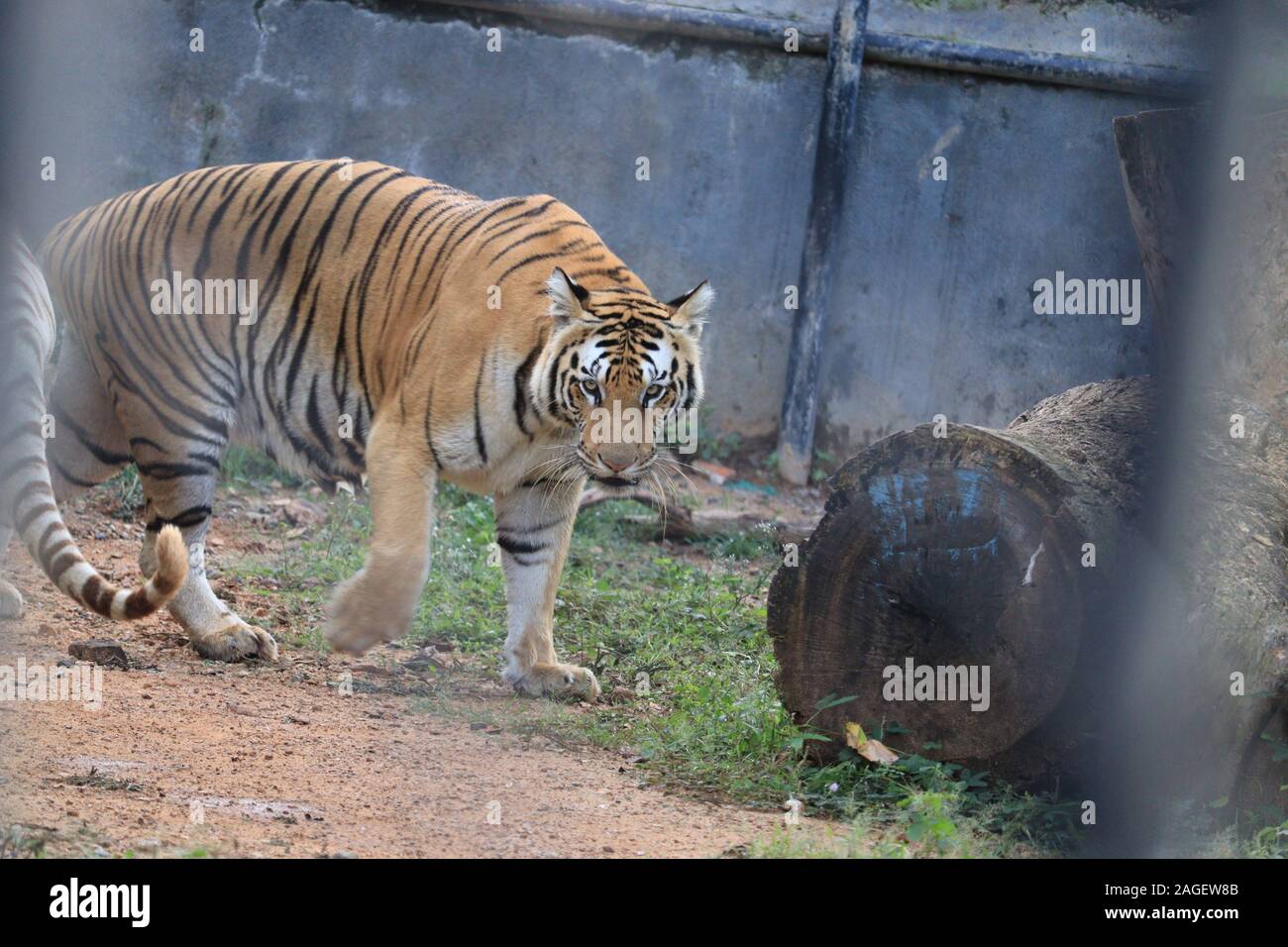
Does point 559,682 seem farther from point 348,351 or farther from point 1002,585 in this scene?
point 1002,585

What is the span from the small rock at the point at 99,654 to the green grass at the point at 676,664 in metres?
0.74

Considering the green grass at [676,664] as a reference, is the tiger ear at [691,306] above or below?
above

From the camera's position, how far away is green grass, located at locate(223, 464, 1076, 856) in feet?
11.9

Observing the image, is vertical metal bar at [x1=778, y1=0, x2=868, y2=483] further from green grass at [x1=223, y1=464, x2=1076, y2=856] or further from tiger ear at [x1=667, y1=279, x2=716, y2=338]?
tiger ear at [x1=667, y1=279, x2=716, y2=338]

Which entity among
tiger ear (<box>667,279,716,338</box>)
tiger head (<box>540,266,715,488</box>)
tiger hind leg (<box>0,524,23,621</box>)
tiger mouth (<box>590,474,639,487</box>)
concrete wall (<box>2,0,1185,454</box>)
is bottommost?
tiger hind leg (<box>0,524,23,621</box>)

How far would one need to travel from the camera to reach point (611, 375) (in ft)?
14.2

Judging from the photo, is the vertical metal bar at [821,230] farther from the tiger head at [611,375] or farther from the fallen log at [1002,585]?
the fallen log at [1002,585]

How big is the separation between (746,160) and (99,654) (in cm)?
505

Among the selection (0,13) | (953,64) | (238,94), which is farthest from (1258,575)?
(238,94)

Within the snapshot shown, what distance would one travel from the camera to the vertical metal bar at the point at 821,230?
27.1ft

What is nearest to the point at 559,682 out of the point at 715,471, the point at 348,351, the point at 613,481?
the point at 613,481

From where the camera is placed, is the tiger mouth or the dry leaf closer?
the dry leaf

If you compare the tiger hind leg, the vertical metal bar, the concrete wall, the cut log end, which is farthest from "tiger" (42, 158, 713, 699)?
the vertical metal bar

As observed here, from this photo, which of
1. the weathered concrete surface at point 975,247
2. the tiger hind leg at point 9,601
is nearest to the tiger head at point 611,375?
the tiger hind leg at point 9,601
